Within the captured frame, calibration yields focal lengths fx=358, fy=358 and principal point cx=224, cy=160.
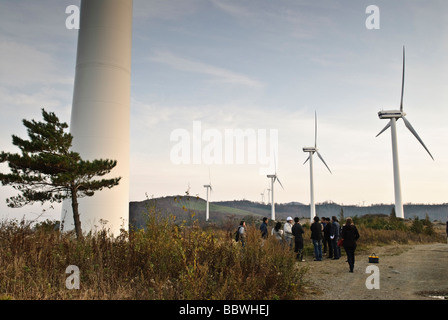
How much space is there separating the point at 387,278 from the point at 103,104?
16655 millimetres

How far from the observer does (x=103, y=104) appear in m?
20.5

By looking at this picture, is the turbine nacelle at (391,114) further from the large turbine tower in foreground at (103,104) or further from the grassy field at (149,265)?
the grassy field at (149,265)

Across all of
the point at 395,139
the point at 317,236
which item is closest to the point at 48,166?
the point at 317,236

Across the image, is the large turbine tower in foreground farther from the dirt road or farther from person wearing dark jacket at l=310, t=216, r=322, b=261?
the dirt road

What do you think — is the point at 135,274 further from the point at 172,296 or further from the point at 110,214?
the point at 110,214

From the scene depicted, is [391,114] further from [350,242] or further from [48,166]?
[48,166]

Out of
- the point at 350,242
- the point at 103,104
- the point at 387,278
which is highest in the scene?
the point at 103,104

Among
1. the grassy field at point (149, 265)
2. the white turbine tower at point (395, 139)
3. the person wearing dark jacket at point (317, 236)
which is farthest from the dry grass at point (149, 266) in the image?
the white turbine tower at point (395, 139)

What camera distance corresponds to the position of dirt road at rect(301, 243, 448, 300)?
8992mm

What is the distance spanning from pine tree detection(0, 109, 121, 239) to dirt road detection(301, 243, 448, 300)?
9964mm

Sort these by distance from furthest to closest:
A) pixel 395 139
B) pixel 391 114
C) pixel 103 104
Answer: pixel 391 114, pixel 395 139, pixel 103 104

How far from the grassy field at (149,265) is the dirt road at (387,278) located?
4.09 ft

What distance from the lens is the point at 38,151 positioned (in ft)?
52.5
